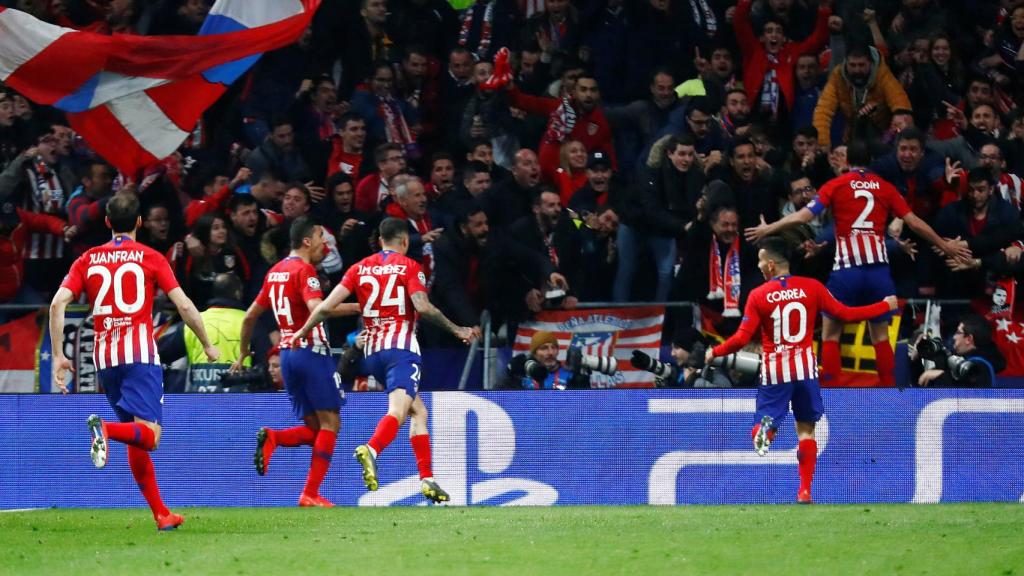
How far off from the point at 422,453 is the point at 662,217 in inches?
140

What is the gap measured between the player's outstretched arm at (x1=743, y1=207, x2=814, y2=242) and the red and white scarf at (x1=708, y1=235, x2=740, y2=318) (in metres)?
0.32

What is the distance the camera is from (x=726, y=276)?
47.8 ft

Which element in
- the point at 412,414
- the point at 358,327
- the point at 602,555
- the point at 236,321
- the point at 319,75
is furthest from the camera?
the point at 319,75

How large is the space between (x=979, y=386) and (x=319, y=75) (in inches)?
288

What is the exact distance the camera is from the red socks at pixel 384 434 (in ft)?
39.1

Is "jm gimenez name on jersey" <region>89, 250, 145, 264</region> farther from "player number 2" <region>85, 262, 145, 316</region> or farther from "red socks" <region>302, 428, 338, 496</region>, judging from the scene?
"red socks" <region>302, 428, 338, 496</region>

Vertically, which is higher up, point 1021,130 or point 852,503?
point 1021,130

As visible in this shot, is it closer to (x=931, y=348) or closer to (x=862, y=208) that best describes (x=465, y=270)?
(x=862, y=208)

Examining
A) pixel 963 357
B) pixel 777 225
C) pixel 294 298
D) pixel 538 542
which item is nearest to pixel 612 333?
pixel 777 225

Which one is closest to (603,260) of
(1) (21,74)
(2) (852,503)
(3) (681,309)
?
(3) (681,309)

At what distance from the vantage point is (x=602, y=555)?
885 centimetres

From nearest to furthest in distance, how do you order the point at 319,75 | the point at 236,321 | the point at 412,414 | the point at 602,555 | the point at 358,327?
the point at 602,555
the point at 412,414
the point at 236,321
the point at 358,327
the point at 319,75

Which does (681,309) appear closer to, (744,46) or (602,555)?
(744,46)

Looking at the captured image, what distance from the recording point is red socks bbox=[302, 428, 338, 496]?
494 inches
